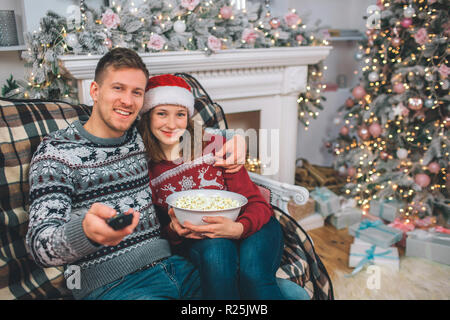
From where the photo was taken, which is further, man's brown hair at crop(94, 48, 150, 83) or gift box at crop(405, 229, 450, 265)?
gift box at crop(405, 229, 450, 265)

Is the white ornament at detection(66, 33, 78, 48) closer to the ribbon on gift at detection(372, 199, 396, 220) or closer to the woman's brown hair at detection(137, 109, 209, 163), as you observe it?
the woman's brown hair at detection(137, 109, 209, 163)

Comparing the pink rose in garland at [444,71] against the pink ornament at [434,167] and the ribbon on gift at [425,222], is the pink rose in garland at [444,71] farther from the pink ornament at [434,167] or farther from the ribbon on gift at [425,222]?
the ribbon on gift at [425,222]

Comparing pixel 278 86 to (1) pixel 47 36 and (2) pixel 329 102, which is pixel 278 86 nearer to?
(2) pixel 329 102

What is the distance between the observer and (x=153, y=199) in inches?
54.6

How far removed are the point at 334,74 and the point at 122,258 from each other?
10.5 ft

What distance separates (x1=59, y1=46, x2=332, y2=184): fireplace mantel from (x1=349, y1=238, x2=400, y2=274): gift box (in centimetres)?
80

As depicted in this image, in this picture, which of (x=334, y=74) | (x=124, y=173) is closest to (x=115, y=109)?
(x=124, y=173)

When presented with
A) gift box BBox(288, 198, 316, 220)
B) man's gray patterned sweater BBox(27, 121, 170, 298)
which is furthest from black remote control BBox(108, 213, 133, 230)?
gift box BBox(288, 198, 316, 220)

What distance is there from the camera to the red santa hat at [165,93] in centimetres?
135

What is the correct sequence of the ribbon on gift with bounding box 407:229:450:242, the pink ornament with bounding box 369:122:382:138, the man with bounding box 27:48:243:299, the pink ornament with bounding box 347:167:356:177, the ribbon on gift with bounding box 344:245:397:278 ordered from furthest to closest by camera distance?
1. the pink ornament with bounding box 347:167:356:177
2. the pink ornament with bounding box 369:122:382:138
3. the ribbon on gift with bounding box 407:229:450:242
4. the ribbon on gift with bounding box 344:245:397:278
5. the man with bounding box 27:48:243:299

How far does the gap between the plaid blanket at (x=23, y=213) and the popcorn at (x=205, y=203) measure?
33 cm

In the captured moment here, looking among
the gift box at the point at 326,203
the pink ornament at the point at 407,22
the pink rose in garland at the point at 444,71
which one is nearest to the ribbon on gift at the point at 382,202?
the gift box at the point at 326,203

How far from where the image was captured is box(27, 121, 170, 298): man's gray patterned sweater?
34.8 inches

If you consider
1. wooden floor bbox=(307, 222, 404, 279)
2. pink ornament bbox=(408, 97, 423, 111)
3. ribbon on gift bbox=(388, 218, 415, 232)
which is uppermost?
pink ornament bbox=(408, 97, 423, 111)
